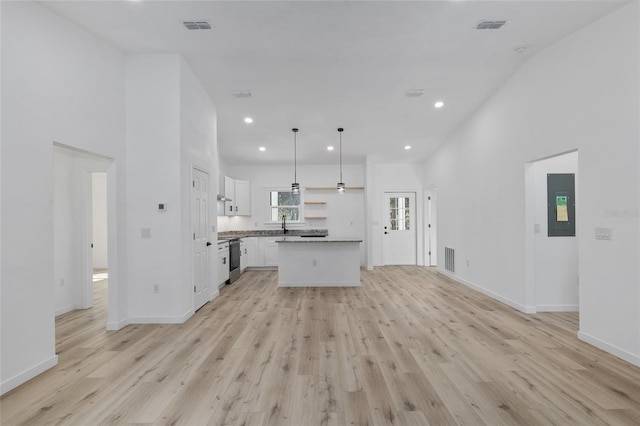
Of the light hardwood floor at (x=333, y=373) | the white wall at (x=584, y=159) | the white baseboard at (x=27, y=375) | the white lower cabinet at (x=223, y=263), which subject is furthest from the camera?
the white lower cabinet at (x=223, y=263)

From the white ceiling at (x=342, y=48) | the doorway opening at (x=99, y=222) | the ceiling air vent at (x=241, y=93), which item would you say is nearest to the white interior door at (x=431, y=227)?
the white ceiling at (x=342, y=48)

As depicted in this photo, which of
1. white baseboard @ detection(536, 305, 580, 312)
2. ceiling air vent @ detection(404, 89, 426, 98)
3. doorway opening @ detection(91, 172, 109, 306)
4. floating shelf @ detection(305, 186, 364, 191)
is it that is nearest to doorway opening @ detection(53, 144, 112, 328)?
doorway opening @ detection(91, 172, 109, 306)

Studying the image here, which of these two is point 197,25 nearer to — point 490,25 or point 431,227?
point 490,25

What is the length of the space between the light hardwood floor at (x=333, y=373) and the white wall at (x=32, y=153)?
0.40 meters

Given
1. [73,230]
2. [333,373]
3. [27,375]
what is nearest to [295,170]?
[73,230]

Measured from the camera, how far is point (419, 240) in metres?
8.37

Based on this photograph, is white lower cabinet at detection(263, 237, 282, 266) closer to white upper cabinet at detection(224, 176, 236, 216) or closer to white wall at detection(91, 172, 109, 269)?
white upper cabinet at detection(224, 176, 236, 216)

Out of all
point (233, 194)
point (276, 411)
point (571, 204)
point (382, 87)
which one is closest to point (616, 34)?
point (571, 204)

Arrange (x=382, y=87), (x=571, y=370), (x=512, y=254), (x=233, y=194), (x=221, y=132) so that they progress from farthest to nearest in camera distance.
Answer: (x=233, y=194)
(x=221, y=132)
(x=382, y=87)
(x=512, y=254)
(x=571, y=370)

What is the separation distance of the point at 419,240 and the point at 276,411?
275 inches

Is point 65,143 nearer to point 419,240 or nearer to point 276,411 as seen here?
point 276,411

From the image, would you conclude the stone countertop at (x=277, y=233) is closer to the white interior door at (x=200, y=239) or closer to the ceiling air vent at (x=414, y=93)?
the white interior door at (x=200, y=239)

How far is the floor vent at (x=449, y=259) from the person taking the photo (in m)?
6.48

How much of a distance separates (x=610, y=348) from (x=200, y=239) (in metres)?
4.85
